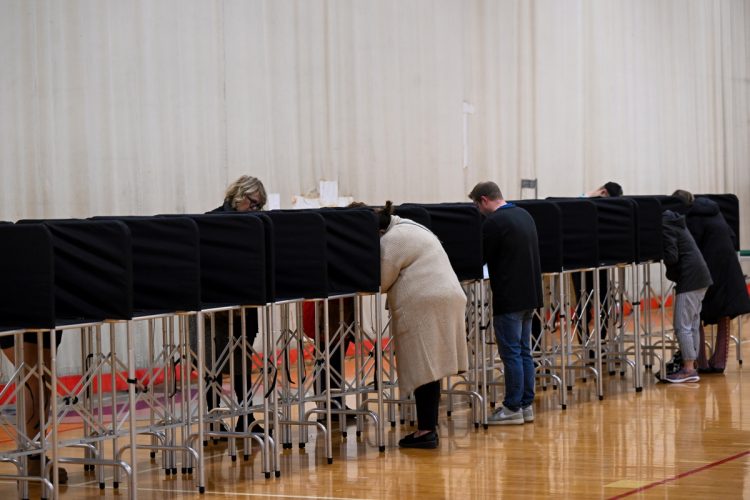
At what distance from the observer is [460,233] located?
8391 millimetres

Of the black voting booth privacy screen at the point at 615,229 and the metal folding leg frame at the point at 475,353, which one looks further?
the black voting booth privacy screen at the point at 615,229

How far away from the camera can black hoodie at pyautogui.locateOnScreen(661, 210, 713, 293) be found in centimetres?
1022

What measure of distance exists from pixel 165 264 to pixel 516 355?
2978 mm

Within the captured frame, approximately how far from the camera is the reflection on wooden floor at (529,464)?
6.52 m

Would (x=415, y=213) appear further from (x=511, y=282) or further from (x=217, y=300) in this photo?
(x=217, y=300)

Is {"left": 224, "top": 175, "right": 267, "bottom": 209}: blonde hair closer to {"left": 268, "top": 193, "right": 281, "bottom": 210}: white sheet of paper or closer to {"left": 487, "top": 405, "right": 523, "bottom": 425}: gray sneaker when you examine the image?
{"left": 487, "top": 405, "right": 523, "bottom": 425}: gray sneaker

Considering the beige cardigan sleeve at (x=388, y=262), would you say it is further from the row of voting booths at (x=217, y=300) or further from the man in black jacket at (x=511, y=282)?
the man in black jacket at (x=511, y=282)

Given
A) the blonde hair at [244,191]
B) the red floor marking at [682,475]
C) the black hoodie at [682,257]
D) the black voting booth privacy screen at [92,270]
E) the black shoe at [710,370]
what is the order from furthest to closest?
1. the black shoe at [710,370]
2. the black hoodie at [682,257]
3. the blonde hair at [244,191]
4. the red floor marking at [682,475]
5. the black voting booth privacy screen at [92,270]

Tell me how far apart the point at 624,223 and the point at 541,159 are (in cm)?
653

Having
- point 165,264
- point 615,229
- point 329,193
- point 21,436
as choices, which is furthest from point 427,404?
point 329,193

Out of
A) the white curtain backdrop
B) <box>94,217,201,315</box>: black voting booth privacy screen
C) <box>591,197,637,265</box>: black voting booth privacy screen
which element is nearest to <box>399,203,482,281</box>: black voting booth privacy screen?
<box>591,197,637,265</box>: black voting booth privacy screen

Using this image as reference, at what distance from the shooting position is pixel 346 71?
512 inches

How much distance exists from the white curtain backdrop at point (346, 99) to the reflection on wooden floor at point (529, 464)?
335cm

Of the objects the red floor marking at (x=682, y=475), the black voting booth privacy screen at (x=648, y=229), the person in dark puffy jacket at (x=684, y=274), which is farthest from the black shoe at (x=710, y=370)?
the red floor marking at (x=682, y=475)
